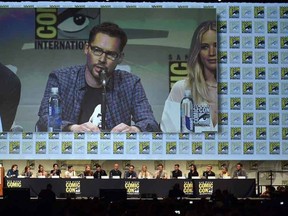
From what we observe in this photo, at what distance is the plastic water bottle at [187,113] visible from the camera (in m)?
30.8

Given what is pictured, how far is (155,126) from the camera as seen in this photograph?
3075 cm

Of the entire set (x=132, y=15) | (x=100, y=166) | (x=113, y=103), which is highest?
(x=132, y=15)

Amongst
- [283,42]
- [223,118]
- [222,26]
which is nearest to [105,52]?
[222,26]

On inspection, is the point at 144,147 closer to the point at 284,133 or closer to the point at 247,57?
the point at 247,57

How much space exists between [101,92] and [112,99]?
17.4 inches

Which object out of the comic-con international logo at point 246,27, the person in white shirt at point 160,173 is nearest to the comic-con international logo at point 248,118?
the comic-con international logo at point 246,27

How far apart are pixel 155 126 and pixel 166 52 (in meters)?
2.57

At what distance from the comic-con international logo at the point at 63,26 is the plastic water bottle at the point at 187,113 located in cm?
396

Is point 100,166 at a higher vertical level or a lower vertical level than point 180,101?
lower

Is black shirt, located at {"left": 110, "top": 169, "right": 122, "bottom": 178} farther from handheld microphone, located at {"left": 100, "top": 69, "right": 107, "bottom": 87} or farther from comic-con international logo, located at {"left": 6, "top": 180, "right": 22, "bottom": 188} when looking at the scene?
comic-con international logo, located at {"left": 6, "top": 180, "right": 22, "bottom": 188}

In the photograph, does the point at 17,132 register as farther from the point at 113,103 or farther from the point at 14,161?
the point at 113,103

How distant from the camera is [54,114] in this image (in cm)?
3069

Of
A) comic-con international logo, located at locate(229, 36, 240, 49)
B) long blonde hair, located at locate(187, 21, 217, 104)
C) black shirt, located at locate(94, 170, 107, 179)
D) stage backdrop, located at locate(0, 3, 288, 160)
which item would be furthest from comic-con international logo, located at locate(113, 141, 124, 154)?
comic-con international logo, located at locate(229, 36, 240, 49)

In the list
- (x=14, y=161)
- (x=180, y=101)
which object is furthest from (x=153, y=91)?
(x=14, y=161)
